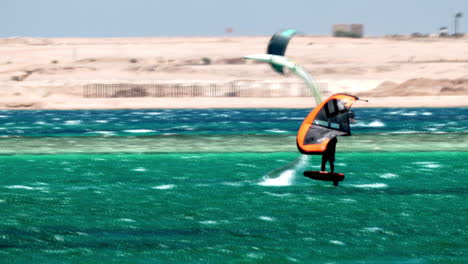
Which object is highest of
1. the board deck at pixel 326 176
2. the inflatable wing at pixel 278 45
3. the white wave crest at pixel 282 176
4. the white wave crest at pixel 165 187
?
the inflatable wing at pixel 278 45

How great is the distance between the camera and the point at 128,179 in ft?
79.6

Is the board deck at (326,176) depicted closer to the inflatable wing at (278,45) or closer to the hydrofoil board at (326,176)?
the hydrofoil board at (326,176)

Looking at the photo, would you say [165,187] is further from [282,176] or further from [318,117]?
[318,117]

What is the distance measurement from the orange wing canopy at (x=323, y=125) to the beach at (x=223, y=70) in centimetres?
5779

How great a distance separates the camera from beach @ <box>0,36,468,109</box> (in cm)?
8112

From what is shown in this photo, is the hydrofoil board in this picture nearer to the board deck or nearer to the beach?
the board deck

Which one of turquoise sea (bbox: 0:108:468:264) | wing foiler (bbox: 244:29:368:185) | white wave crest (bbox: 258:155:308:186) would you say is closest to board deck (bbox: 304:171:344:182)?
turquoise sea (bbox: 0:108:468:264)

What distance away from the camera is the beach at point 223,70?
81125 mm

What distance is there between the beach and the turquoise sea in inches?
1758

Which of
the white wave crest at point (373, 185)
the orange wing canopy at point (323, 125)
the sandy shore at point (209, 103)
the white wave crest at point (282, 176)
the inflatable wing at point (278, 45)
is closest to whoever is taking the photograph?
the orange wing canopy at point (323, 125)

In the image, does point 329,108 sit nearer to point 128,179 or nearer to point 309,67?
point 128,179

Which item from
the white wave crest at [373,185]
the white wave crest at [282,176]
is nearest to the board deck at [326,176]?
the white wave crest at [373,185]

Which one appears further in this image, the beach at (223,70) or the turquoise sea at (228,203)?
the beach at (223,70)

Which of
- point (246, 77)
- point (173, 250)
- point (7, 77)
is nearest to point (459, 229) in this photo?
point (173, 250)
